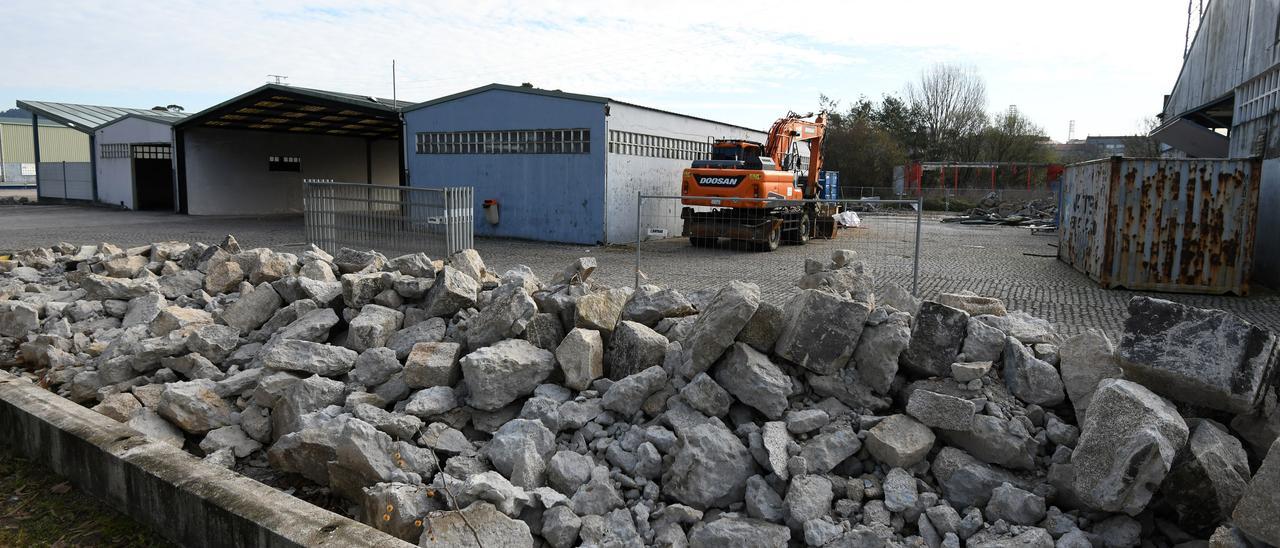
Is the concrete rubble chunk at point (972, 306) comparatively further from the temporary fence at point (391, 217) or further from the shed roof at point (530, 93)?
the shed roof at point (530, 93)

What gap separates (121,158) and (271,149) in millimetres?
5959

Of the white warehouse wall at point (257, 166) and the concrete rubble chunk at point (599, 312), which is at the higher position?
the white warehouse wall at point (257, 166)

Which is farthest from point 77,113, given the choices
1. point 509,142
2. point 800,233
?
point 800,233

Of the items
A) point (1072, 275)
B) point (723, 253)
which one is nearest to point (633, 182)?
point (723, 253)

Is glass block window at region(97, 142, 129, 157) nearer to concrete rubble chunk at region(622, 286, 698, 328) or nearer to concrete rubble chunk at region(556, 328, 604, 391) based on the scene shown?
concrete rubble chunk at region(622, 286, 698, 328)

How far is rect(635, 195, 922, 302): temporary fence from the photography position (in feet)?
33.8

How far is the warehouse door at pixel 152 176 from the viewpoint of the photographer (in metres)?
32.1

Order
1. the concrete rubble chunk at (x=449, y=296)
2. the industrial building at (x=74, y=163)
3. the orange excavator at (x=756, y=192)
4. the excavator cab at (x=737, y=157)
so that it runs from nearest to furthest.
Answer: the concrete rubble chunk at (x=449, y=296) < the orange excavator at (x=756, y=192) < the excavator cab at (x=737, y=157) < the industrial building at (x=74, y=163)

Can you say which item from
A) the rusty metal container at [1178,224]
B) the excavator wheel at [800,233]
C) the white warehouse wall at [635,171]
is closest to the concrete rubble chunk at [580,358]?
the rusty metal container at [1178,224]

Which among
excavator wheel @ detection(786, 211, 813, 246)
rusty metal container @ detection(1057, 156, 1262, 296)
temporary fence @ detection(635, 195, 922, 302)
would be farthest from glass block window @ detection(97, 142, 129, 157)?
rusty metal container @ detection(1057, 156, 1262, 296)

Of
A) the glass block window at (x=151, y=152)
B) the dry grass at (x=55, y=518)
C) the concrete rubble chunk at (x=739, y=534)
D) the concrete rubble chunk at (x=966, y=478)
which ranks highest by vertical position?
the glass block window at (x=151, y=152)

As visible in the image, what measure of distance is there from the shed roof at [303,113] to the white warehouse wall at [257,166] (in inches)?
32.4

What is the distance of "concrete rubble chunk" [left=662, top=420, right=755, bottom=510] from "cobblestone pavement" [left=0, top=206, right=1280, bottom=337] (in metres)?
5.68

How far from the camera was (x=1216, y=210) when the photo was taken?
39.1 feet
